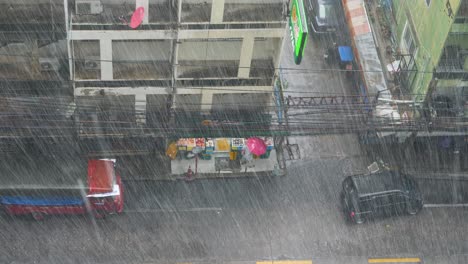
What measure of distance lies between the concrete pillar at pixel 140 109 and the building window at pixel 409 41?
1380 centimetres

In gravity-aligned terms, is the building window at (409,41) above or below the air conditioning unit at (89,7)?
below

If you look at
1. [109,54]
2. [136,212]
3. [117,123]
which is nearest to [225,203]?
[136,212]

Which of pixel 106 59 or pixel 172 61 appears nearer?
pixel 106 59

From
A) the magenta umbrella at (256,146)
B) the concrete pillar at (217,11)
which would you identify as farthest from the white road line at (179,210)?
the concrete pillar at (217,11)

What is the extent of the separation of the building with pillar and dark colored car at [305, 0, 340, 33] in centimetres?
923

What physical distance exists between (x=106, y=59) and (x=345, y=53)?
49.2 feet

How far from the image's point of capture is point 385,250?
33750mm

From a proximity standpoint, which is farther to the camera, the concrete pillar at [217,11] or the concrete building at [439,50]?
the concrete building at [439,50]

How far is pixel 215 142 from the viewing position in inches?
1393

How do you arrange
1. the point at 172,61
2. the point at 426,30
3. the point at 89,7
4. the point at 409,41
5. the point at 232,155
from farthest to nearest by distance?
the point at 409,41
the point at 232,155
the point at 426,30
the point at 172,61
the point at 89,7

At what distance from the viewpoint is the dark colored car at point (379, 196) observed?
34.2 m

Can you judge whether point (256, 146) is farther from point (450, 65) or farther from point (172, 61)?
point (450, 65)

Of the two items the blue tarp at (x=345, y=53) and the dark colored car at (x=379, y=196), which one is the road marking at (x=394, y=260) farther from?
the blue tarp at (x=345, y=53)

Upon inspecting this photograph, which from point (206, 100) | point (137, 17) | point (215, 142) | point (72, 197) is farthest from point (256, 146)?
point (137, 17)
